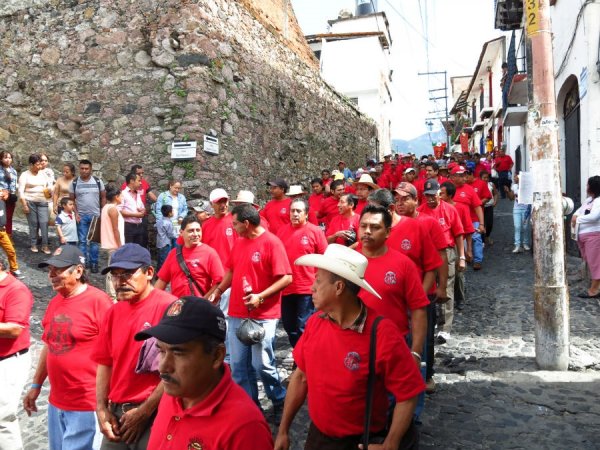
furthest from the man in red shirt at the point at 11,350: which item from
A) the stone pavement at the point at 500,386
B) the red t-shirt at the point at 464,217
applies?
the red t-shirt at the point at 464,217

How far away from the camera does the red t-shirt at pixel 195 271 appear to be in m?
4.89

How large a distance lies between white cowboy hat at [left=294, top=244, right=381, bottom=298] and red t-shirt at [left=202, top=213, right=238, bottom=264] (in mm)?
3519

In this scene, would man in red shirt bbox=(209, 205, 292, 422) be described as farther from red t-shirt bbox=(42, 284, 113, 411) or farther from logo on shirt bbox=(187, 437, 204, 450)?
logo on shirt bbox=(187, 437, 204, 450)

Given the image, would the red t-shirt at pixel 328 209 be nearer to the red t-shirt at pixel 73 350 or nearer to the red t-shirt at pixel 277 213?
the red t-shirt at pixel 277 213

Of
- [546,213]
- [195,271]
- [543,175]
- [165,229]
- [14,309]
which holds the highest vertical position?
[543,175]

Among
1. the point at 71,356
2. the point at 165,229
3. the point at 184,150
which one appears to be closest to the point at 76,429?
the point at 71,356

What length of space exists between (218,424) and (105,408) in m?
1.34

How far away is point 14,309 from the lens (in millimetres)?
3613

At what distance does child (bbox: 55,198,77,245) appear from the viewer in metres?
7.98

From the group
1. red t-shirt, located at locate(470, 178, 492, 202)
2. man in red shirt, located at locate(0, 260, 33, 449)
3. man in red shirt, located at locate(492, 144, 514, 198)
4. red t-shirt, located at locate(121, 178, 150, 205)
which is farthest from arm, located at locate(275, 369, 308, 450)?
man in red shirt, located at locate(492, 144, 514, 198)

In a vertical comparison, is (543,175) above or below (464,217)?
above

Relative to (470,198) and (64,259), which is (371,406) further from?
(470,198)

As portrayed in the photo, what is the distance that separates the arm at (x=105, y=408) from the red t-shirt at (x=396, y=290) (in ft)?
5.48

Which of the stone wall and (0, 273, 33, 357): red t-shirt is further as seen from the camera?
the stone wall
